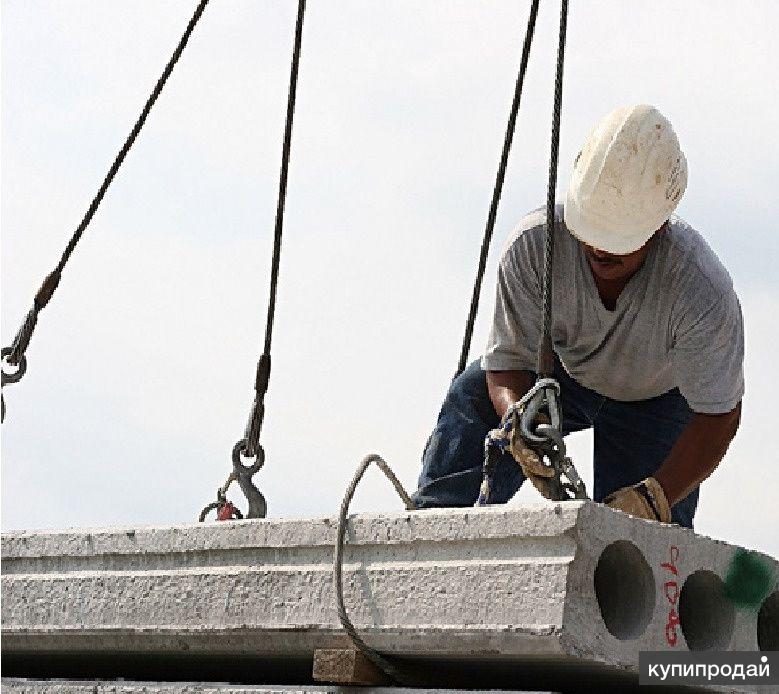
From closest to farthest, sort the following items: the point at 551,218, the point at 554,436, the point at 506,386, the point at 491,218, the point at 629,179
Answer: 1. the point at 554,436
2. the point at 551,218
3. the point at 629,179
4. the point at 506,386
5. the point at 491,218

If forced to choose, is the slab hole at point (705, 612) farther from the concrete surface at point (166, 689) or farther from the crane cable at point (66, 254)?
the crane cable at point (66, 254)

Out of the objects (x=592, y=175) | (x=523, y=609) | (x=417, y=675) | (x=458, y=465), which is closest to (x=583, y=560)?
(x=523, y=609)

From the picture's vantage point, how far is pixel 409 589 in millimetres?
2814

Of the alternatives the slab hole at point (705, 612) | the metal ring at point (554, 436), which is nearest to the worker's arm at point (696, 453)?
the slab hole at point (705, 612)

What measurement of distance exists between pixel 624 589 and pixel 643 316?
1.22 m

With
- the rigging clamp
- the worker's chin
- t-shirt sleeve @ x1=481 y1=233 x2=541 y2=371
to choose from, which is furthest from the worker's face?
the rigging clamp

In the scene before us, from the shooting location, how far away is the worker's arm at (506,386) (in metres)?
3.97

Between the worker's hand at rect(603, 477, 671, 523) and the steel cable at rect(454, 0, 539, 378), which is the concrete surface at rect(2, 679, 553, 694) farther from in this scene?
the steel cable at rect(454, 0, 539, 378)

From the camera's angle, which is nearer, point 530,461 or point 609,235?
point 530,461

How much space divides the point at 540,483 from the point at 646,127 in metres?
1.03

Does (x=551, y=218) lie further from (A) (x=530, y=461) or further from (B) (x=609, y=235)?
(B) (x=609, y=235)

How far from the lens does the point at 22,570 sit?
3.44 m

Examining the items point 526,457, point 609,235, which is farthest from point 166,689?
point 609,235

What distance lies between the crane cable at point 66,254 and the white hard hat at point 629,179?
135 cm
